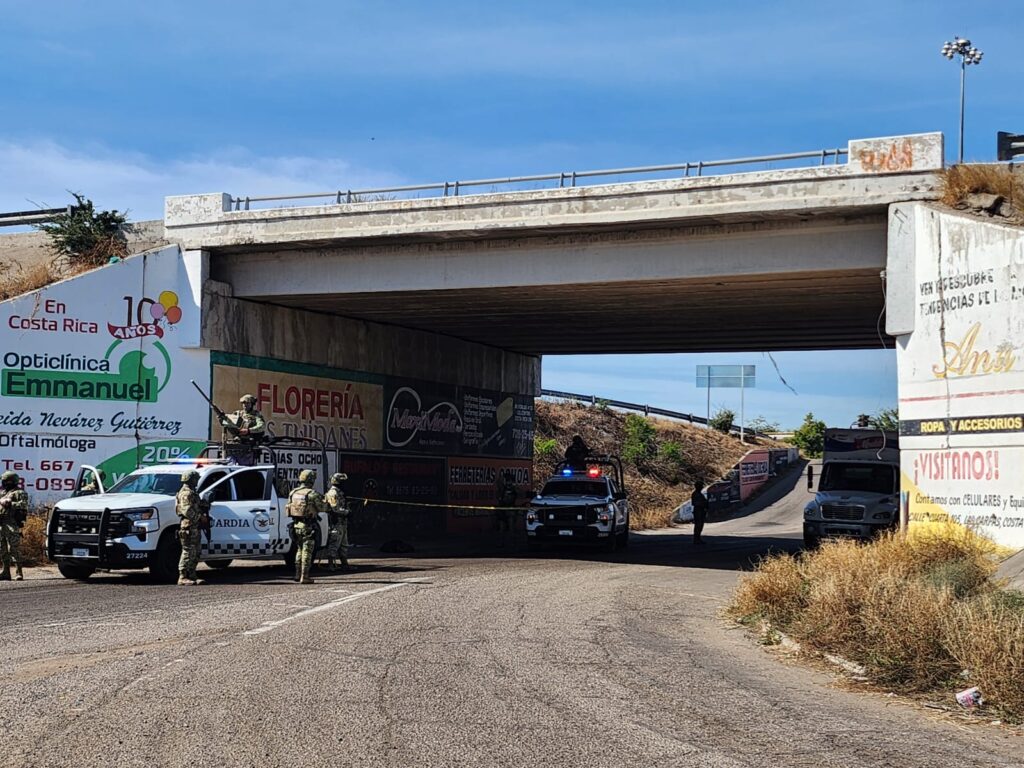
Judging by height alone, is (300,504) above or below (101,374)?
below

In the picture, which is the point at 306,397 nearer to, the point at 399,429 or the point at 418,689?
the point at 399,429

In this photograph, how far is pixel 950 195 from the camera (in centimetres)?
1964

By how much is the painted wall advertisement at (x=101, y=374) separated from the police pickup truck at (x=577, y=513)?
25.9 feet

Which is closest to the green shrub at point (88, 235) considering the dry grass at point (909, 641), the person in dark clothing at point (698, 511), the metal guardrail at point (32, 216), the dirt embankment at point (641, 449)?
the metal guardrail at point (32, 216)

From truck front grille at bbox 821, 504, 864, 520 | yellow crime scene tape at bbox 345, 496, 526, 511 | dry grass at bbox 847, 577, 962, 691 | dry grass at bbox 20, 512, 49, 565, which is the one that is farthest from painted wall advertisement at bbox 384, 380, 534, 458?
dry grass at bbox 847, 577, 962, 691

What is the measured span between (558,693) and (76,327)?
18.6 meters

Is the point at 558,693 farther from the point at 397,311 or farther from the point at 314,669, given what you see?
the point at 397,311

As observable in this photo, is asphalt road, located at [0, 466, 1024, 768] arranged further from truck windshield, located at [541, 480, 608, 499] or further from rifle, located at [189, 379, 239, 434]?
truck windshield, located at [541, 480, 608, 499]

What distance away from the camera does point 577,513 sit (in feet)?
88.4

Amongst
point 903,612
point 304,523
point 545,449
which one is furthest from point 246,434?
point 545,449

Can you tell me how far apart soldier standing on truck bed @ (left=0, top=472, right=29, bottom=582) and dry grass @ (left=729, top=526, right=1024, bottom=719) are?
1122 cm

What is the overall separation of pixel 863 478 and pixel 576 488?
6777 mm

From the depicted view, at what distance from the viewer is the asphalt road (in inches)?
283

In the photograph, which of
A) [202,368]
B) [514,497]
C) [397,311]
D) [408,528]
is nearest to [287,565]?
[202,368]
